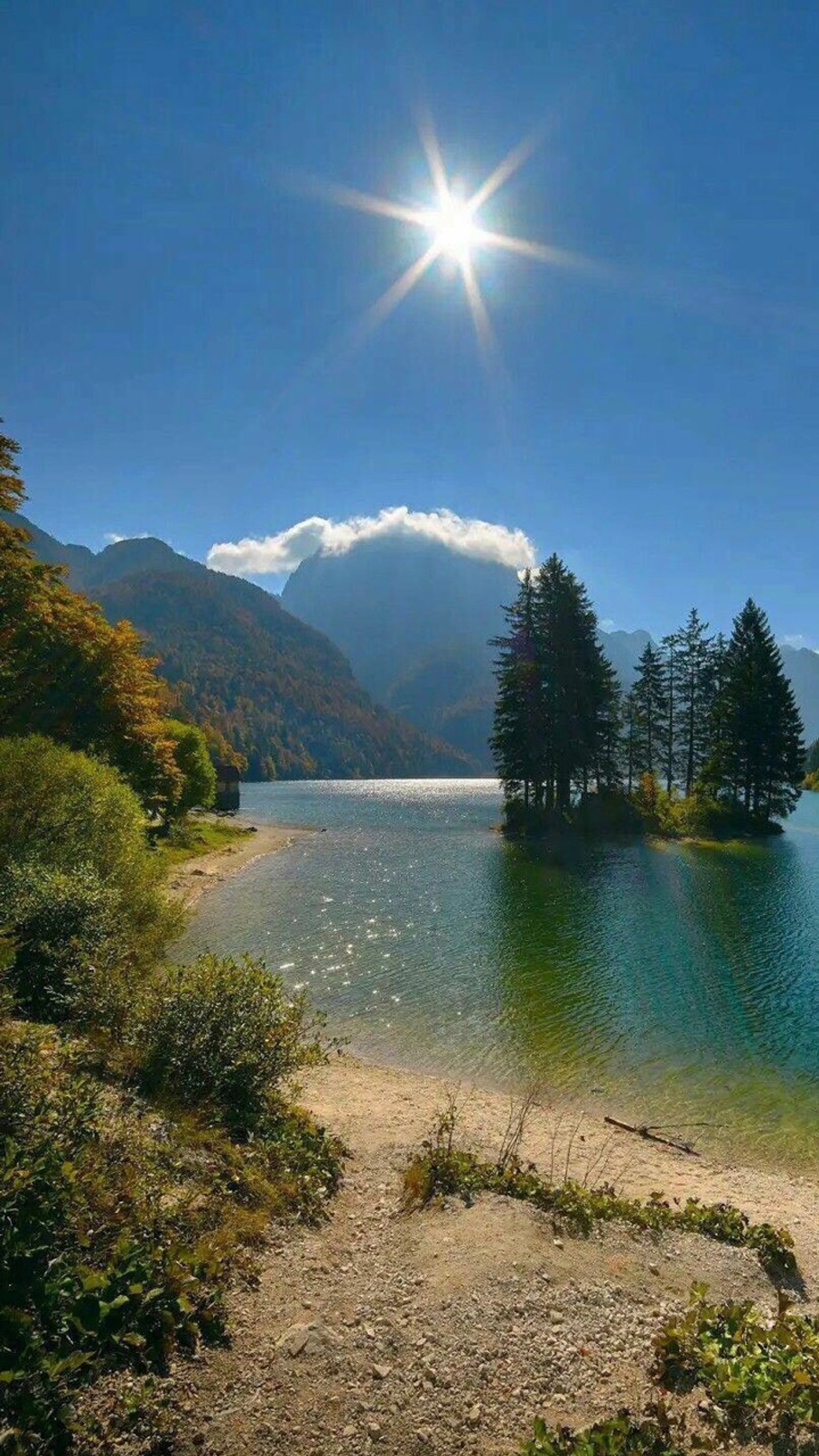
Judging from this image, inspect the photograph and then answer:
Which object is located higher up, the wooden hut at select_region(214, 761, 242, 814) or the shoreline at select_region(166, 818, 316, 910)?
the wooden hut at select_region(214, 761, 242, 814)

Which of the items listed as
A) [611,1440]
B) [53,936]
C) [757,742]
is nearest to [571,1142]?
[611,1440]

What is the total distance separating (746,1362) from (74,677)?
4292 cm

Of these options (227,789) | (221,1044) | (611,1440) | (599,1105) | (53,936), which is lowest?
(599,1105)

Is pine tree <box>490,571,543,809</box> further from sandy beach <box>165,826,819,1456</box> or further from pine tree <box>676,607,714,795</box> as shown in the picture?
sandy beach <box>165,826,819,1456</box>

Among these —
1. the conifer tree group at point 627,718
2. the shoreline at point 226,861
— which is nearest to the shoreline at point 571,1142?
the shoreline at point 226,861

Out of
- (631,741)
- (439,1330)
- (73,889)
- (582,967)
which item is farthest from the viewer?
(631,741)

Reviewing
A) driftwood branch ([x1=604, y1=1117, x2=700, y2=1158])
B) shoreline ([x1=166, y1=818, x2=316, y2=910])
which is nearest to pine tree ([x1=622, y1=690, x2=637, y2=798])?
shoreline ([x1=166, y1=818, x2=316, y2=910])

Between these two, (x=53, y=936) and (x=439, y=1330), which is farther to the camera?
(x=53, y=936)

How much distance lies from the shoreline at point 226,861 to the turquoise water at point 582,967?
4.31 feet

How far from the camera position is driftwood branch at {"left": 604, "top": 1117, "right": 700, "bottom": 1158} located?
14.1 metres

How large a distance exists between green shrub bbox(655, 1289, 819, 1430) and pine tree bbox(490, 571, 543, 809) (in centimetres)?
6173

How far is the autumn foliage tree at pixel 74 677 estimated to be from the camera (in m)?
32.5

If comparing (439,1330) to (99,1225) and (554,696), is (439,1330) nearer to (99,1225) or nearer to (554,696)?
(99,1225)

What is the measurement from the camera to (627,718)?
8188cm
